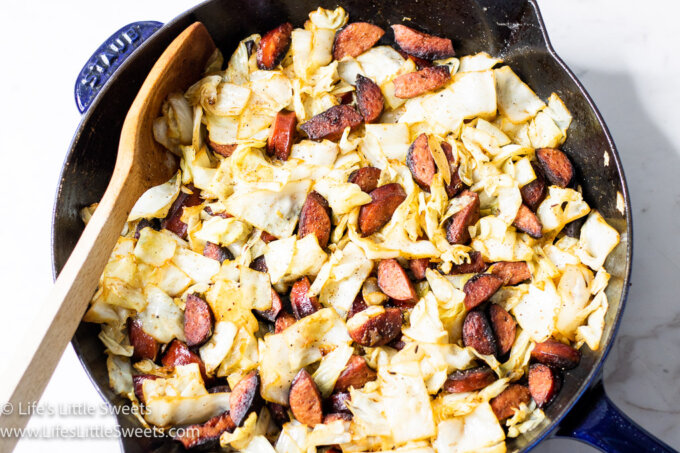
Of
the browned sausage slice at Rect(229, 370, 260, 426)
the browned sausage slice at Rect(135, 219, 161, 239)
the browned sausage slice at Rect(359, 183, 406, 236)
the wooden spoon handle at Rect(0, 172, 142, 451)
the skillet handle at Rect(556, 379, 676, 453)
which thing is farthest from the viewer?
the browned sausage slice at Rect(135, 219, 161, 239)

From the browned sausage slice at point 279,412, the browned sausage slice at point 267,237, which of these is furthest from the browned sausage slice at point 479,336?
the browned sausage slice at point 267,237

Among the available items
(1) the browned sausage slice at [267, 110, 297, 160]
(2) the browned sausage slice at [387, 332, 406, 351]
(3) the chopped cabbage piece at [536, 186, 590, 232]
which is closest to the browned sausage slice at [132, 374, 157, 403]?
(2) the browned sausage slice at [387, 332, 406, 351]

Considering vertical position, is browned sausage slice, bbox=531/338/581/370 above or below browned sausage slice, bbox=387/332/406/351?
below

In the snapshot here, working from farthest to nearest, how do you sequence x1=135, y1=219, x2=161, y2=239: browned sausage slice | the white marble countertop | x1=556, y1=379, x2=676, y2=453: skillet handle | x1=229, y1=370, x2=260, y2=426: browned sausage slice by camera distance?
the white marble countertop → x1=135, y1=219, x2=161, y2=239: browned sausage slice → x1=229, y1=370, x2=260, y2=426: browned sausage slice → x1=556, y1=379, x2=676, y2=453: skillet handle

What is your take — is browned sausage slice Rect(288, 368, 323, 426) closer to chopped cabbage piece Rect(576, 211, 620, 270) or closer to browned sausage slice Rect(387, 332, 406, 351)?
browned sausage slice Rect(387, 332, 406, 351)

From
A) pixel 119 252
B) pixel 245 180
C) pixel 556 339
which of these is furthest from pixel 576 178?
Answer: pixel 119 252

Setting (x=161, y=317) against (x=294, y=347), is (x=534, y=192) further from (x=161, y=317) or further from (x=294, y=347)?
(x=161, y=317)

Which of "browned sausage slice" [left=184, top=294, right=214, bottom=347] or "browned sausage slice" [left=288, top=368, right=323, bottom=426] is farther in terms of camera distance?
"browned sausage slice" [left=184, top=294, right=214, bottom=347]
